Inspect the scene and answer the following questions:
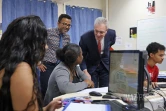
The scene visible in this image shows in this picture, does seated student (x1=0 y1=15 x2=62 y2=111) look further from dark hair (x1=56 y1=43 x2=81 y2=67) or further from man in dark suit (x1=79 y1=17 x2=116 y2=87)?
man in dark suit (x1=79 y1=17 x2=116 y2=87)

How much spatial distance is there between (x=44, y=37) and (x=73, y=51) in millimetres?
1030

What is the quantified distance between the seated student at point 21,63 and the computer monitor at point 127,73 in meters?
0.61

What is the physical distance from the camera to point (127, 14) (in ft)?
15.8

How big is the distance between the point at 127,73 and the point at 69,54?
739 millimetres

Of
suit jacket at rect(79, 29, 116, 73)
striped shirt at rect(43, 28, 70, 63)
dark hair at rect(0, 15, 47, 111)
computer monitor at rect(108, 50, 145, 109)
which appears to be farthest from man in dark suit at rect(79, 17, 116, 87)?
dark hair at rect(0, 15, 47, 111)

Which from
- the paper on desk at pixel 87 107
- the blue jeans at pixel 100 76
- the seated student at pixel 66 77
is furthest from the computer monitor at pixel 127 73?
the blue jeans at pixel 100 76

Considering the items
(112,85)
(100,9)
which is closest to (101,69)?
(112,85)

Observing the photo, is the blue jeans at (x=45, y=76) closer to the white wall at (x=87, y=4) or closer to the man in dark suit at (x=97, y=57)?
the man in dark suit at (x=97, y=57)

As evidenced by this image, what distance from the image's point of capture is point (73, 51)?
2.06 metres

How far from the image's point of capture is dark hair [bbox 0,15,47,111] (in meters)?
0.93

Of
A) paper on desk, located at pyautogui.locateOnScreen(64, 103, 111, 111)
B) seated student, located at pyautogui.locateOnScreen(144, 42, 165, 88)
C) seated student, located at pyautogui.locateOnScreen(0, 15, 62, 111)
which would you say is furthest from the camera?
seated student, located at pyautogui.locateOnScreen(144, 42, 165, 88)

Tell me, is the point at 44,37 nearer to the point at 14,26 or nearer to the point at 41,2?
the point at 14,26

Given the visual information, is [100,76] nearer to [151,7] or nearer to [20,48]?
[20,48]

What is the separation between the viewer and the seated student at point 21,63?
89cm
